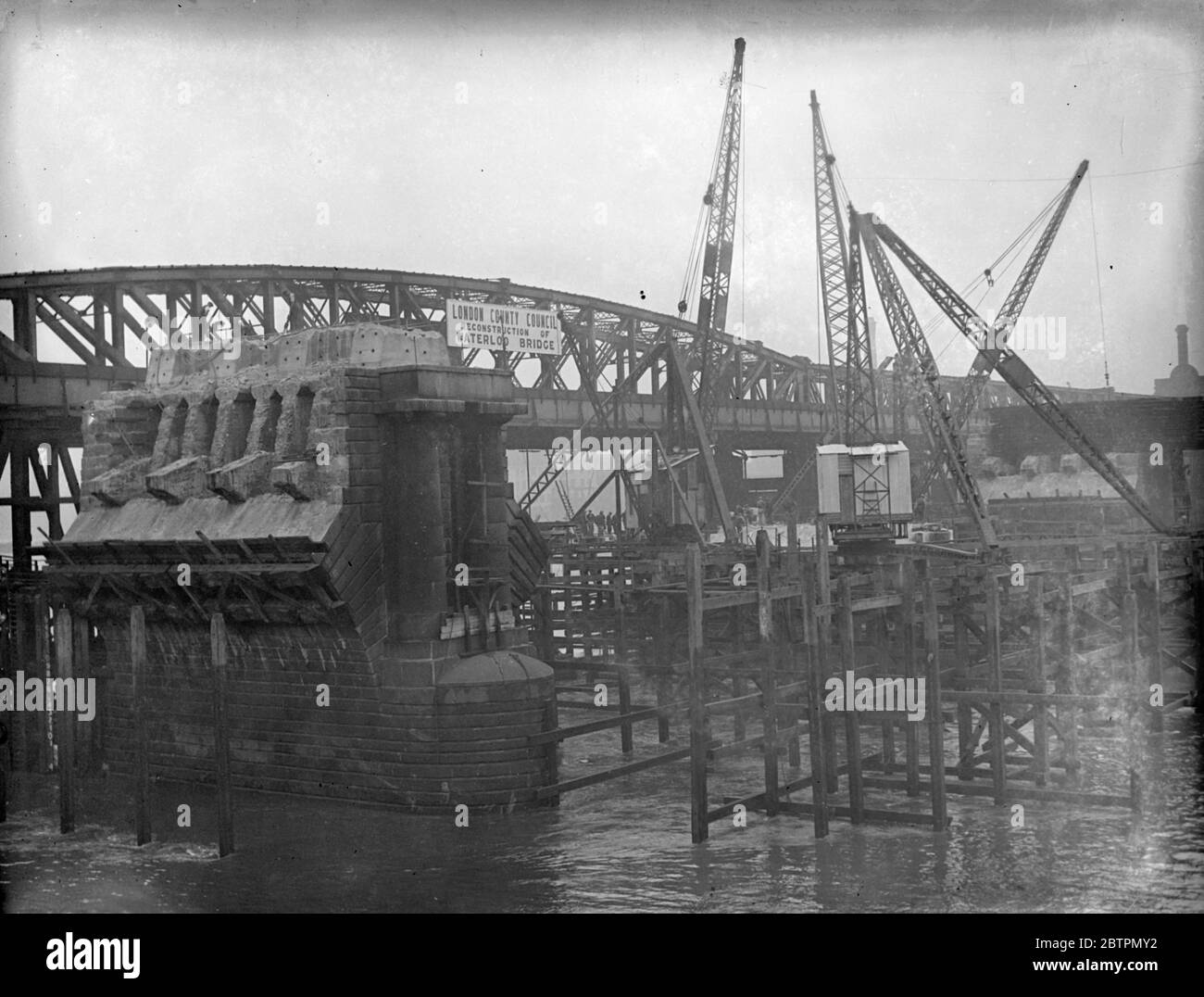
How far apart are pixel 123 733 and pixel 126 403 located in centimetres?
813

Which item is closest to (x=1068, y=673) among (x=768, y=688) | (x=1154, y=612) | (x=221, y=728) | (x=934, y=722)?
(x=934, y=722)

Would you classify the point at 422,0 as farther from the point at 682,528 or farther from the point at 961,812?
the point at 682,528

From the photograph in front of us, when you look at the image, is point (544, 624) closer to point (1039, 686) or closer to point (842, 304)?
point (1039, 686)

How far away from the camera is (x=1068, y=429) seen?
51750mm

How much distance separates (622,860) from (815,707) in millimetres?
4501

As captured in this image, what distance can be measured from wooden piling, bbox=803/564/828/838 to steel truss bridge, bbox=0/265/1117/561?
10759 mm

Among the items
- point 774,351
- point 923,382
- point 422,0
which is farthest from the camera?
point 774,351

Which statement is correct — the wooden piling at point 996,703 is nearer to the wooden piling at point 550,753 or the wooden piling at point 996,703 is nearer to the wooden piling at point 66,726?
the wooden piling at point 550,753

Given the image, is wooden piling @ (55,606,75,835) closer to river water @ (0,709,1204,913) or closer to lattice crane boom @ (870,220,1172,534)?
river water @ (0,709,1204,913)

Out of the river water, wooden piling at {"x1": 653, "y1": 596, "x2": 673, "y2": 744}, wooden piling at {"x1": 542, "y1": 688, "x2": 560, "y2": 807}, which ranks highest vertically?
wooden piling at {"x1": 653, "y1": 596, "x2": 673, "y2": 744}

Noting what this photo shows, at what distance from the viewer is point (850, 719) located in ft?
82.3

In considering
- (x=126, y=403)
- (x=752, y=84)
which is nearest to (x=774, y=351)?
(x=752, y=84)

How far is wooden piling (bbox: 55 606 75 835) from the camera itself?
2750 centimetres

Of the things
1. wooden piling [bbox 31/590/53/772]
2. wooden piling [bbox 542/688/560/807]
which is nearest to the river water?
wooden piling [bbox 542/688/560/807]
